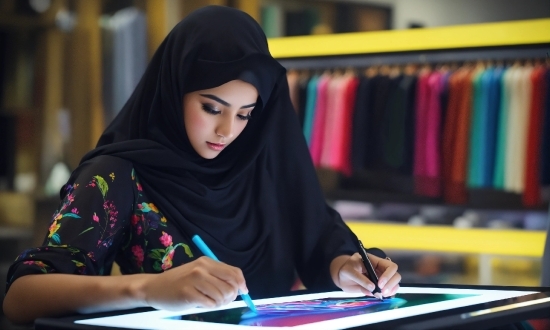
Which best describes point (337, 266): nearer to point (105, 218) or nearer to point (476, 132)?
point (105, 218)

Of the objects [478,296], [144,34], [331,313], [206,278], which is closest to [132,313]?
[206,278]

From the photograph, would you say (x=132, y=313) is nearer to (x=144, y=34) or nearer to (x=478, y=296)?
(x=478, y=296)

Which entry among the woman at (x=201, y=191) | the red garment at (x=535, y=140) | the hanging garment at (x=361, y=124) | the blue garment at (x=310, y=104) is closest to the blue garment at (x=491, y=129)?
the red garment at (x=535, y=140)

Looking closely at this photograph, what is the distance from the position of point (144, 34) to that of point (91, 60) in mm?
344

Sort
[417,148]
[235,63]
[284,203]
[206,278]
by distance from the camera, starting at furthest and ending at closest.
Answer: [417,148] < [284,203] < [235,63] < [206,278]

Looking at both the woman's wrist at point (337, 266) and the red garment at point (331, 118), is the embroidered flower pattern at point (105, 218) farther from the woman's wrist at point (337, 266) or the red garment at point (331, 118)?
the red garment at point (331, 118)

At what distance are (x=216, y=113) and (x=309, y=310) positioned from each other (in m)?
0.46

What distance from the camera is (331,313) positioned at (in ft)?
3.58

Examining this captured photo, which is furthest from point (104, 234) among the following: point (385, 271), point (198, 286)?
point (385, 271)

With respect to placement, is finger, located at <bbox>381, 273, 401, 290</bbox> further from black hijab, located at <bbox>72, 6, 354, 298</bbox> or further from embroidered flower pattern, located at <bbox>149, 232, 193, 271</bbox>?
embroidered flower pattern, located at <bbox>149, 232, 193, 271</bbox>

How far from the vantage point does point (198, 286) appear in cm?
96

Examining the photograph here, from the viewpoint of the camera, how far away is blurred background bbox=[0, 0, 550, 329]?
10.5 feet

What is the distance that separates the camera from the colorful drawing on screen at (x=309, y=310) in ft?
3.33

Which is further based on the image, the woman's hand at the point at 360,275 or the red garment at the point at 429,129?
the red garment at the point at 429,129
